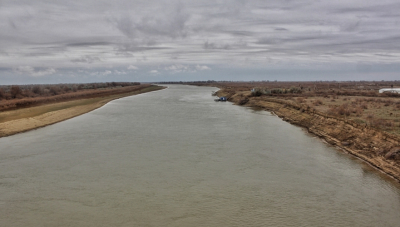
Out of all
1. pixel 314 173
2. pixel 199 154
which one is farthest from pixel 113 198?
pixel 314 173

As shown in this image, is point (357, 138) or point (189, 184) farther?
point (357, 138)

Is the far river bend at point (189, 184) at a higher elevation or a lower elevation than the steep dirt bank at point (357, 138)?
lower

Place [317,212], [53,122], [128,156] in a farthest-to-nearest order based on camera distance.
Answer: [53,122] → [128,156] → [317,212]

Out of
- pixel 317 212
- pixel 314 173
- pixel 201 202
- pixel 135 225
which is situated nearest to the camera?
pixel 135 225

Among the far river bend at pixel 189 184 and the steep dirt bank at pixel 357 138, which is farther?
the steep dirt bank at pixel 357 138

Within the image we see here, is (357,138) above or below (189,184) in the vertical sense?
above

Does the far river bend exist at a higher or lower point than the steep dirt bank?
lower

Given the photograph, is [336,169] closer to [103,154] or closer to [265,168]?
[265,168]

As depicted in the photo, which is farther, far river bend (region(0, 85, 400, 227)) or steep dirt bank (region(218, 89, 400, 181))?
steep dirt bank (region(218, 89, 400, 181))
